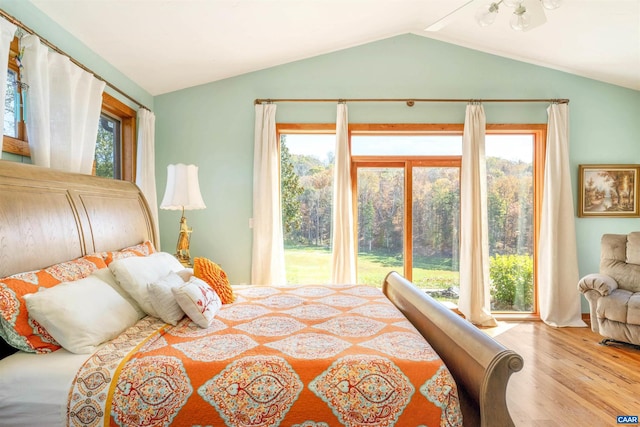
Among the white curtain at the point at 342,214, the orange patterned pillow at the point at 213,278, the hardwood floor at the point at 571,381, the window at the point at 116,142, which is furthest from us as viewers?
the white curtain at the point at 342,214

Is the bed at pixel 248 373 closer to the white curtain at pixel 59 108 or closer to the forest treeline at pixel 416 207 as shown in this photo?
the white curtain at pixel 59 108

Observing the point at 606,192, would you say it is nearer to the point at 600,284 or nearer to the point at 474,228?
the point at 600,284

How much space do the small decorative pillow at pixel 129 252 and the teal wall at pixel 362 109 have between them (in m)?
1.37

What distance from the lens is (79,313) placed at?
154 centimetres

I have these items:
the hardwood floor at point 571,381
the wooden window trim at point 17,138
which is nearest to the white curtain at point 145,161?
the wooden window trim at point 17,138

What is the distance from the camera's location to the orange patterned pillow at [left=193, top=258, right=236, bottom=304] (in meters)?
2.32

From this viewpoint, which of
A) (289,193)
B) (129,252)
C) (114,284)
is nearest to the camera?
(114,284)

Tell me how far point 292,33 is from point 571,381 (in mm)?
3749

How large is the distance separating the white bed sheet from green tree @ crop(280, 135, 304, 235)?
2.92 metres

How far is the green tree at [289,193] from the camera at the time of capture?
420 centimetres

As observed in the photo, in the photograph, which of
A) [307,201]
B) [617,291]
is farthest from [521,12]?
[617,291]

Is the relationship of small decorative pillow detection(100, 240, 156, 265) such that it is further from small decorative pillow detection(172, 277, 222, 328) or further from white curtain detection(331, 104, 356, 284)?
white curtain detection(331, 104, 356, 284)

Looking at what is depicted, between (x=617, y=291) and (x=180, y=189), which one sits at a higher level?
(x=180, y=189)

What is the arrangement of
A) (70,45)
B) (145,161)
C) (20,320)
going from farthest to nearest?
(145,161)
(70,45)
(20,320)
